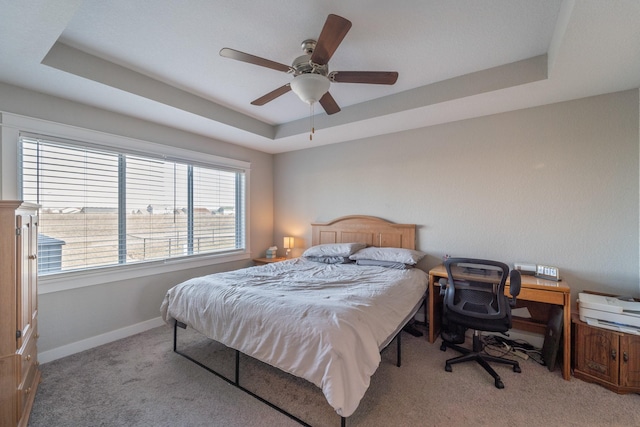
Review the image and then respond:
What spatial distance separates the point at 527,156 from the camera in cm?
284

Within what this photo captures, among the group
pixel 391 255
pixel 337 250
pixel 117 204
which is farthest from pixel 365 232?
pixel 117 204

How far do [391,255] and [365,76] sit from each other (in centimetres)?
201

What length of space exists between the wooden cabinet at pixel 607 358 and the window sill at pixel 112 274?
4.10 m

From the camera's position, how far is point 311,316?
1.70 meters

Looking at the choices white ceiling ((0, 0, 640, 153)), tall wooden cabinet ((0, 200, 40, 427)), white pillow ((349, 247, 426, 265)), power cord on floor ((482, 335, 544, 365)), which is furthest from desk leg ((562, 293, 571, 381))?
tall wooden cabinet ((0, 200, 40, 427))

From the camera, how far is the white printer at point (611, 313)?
2035 mm

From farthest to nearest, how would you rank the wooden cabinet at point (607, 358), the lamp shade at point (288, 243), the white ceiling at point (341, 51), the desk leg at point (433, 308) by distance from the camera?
the lamp shade at point (288, 243), the desk leg at point (433, 308), the wooden cabinet at point (607, 358), the white ceiling at point (341, 51)

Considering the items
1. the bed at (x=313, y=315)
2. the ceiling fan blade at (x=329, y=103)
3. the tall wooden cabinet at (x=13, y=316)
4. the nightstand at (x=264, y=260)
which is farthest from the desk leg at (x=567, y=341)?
the tall wooden cabinet at (x=13, y=316)

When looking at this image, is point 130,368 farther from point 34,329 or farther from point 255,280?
point 255,280

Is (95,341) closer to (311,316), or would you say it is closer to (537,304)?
(311,316)

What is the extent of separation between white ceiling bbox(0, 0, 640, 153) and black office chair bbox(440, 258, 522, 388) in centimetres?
160

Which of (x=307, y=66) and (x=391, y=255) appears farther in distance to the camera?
(x=391, y=255)

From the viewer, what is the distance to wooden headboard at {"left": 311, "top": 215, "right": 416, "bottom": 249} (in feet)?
11.6

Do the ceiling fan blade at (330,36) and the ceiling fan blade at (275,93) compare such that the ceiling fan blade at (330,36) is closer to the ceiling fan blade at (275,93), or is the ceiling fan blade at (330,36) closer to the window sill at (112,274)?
the ceiling fan blade at (275,93)
